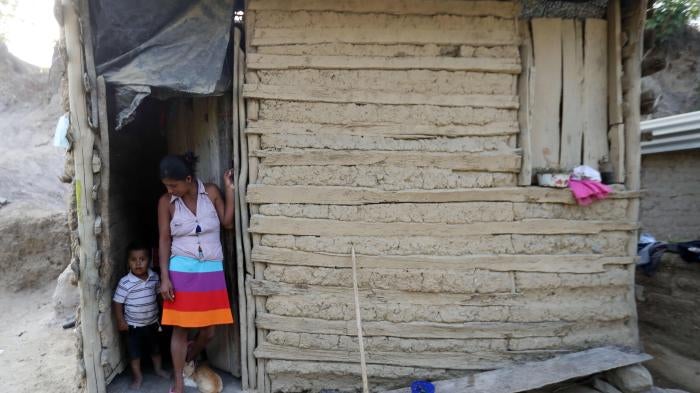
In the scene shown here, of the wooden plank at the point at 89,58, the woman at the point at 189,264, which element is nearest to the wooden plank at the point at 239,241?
the woman at the point at 189,264

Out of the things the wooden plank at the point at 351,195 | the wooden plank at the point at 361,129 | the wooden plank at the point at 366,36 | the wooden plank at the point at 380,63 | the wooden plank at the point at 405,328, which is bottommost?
the wooden plank at the point at 405,328

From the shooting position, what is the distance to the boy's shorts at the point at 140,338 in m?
3.15

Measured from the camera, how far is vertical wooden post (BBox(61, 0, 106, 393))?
275cm

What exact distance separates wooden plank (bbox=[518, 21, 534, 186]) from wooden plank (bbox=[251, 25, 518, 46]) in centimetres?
32

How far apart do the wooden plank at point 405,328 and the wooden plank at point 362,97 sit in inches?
60.0

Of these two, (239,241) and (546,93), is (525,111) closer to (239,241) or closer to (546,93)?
(546,93)

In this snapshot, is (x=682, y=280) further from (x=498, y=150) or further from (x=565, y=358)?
(x=498, y=150)

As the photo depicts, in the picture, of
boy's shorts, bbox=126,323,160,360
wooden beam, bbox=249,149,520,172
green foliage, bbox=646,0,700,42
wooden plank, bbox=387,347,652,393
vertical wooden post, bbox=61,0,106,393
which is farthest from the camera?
green foliage, bbox=646,0,700,42

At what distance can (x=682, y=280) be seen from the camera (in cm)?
451

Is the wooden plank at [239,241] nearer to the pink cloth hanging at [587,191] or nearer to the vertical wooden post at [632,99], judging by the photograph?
the pink cloth hanging at [587,191]

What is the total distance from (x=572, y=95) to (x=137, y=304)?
3.54 metres

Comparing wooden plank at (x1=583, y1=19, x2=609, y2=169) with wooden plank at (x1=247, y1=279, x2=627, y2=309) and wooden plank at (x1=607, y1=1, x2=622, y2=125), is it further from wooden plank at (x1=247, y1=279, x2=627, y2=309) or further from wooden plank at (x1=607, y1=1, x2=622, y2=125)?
wooden plank at (x1=247, y1=279, x2=627, y2=309)

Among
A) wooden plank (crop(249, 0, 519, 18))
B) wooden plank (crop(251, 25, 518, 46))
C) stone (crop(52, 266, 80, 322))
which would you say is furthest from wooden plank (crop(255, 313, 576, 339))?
stone (crop(52, 266, 80, 322))

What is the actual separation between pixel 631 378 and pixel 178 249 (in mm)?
3284
